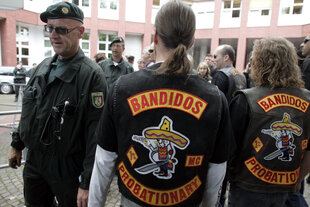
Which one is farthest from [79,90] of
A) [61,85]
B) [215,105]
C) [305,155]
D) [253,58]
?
[305,155]

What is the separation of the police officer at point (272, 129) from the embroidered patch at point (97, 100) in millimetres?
1120

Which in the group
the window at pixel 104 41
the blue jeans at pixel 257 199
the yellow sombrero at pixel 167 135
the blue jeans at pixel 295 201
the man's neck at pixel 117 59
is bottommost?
the blue jeans at pixel 295 201

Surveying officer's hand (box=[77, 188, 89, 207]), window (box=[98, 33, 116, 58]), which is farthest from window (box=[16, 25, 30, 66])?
officer's hand (box=[77, 188, 89, 207])

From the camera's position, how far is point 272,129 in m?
1.83

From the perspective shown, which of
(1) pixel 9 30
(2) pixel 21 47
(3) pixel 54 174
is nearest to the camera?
(3) pixel 54 174

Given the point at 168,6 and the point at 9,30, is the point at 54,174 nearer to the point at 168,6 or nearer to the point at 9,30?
the point at 168,6

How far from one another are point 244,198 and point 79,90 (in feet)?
5.49

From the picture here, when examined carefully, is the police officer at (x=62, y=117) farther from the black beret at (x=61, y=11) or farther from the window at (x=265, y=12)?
the window at (x=265, y=12)

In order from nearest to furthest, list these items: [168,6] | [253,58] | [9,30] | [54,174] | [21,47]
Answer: [168,6], [54,174], [253,58], [9,30], [21,47]

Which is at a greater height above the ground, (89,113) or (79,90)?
(79,90)

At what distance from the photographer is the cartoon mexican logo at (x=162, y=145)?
1.22 m

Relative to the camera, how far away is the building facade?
19344mm

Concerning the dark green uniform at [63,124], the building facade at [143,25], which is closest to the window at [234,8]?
the building facade at [143,25]

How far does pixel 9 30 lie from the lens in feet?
59.8
